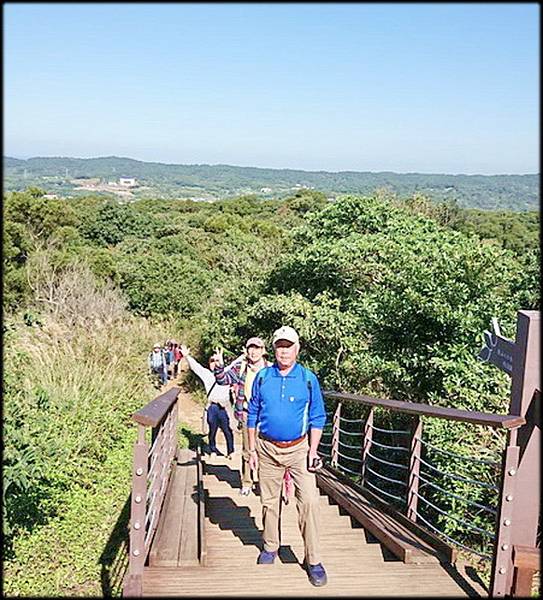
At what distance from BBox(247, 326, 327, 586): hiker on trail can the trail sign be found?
3.21 feet

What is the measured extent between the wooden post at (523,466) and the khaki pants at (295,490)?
0.89m

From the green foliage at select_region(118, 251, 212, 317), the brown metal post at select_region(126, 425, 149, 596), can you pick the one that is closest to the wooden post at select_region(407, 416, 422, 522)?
the brown metal post at select_region(126, 425, 149, 596)

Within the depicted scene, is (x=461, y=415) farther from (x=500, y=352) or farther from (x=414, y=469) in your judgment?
(x=414, y=469)

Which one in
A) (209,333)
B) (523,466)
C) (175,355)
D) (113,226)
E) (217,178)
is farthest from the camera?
(217,178)

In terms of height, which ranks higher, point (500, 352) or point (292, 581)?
point (500, 352)

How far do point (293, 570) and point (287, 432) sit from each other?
726 millimetres

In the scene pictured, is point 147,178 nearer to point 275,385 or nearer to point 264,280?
point 264,280

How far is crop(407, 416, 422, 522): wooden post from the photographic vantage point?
429 cm

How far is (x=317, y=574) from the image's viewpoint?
11.3ft

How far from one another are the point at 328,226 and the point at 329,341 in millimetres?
3050

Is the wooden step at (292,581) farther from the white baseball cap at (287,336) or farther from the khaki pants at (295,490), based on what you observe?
the white baseball cap at (287,336)

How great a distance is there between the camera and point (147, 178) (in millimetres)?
78062

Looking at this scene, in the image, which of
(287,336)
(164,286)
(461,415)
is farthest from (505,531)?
(164,286)

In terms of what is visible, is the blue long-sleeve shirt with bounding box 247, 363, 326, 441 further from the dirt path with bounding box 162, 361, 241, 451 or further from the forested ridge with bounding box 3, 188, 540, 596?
the dirt path with bounding box 162, 361, 241, 451
